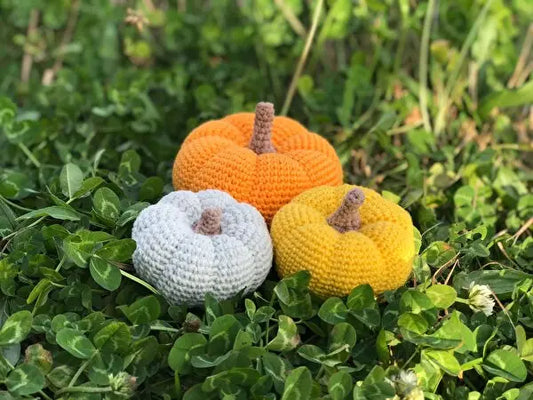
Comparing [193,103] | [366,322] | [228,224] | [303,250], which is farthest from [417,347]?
[193,103]

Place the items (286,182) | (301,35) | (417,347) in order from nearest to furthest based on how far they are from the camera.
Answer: (417,347) < (286,182) < (301,35)

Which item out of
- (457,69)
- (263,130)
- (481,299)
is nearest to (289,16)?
(457,69)

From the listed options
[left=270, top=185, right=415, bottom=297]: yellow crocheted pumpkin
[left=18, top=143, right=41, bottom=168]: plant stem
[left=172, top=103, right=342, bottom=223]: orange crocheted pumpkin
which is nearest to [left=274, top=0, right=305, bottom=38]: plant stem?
[left=172, top=103, right=342, bottom=223]: orange crocheted pumpkin

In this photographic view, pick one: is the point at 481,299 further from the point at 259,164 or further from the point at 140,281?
the point at 140,281

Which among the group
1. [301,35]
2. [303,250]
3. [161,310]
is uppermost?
[301,35]

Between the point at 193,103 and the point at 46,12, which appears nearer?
the point at 193,103

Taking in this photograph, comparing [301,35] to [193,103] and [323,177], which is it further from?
[323,177]

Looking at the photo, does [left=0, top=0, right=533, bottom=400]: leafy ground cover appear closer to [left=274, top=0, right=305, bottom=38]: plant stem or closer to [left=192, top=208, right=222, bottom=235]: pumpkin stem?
[left=274, top=0, right=305, bottom=38]: plant stem
